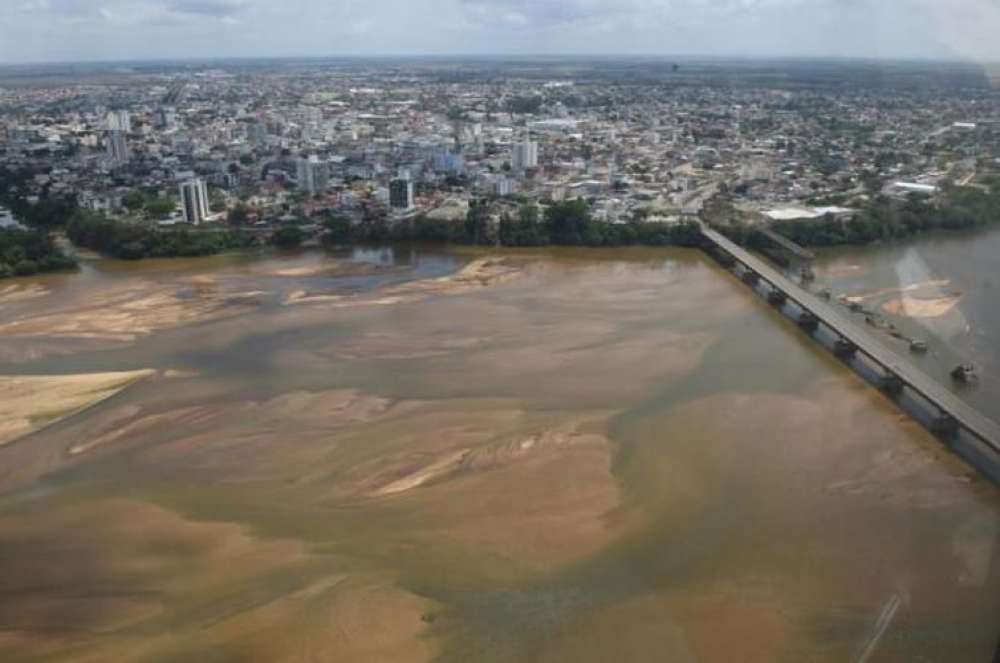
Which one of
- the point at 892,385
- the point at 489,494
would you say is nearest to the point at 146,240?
the point at 489,494

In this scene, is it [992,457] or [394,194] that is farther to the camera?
[394,194]

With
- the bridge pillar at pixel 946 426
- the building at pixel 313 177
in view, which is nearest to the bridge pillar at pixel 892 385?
the bridge pillar at pixel 946 426

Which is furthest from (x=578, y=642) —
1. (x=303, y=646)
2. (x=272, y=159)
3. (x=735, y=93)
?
(x=735, y=93)

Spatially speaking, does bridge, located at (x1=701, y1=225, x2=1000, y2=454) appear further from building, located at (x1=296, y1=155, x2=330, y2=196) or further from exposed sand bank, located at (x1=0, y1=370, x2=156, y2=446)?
building, located at (x1=296, y1=155, x2=330, y2=196)

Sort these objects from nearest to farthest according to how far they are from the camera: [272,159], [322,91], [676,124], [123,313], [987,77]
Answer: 1. [987,77]
2. [123,313]
3. [272,159]
4. [676,124]
5. [322,91]

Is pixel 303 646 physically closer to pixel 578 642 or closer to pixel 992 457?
pixel 578 642

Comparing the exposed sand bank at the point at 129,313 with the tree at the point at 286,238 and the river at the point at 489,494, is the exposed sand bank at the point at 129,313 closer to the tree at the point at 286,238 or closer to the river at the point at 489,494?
the river at the point at 489,494
